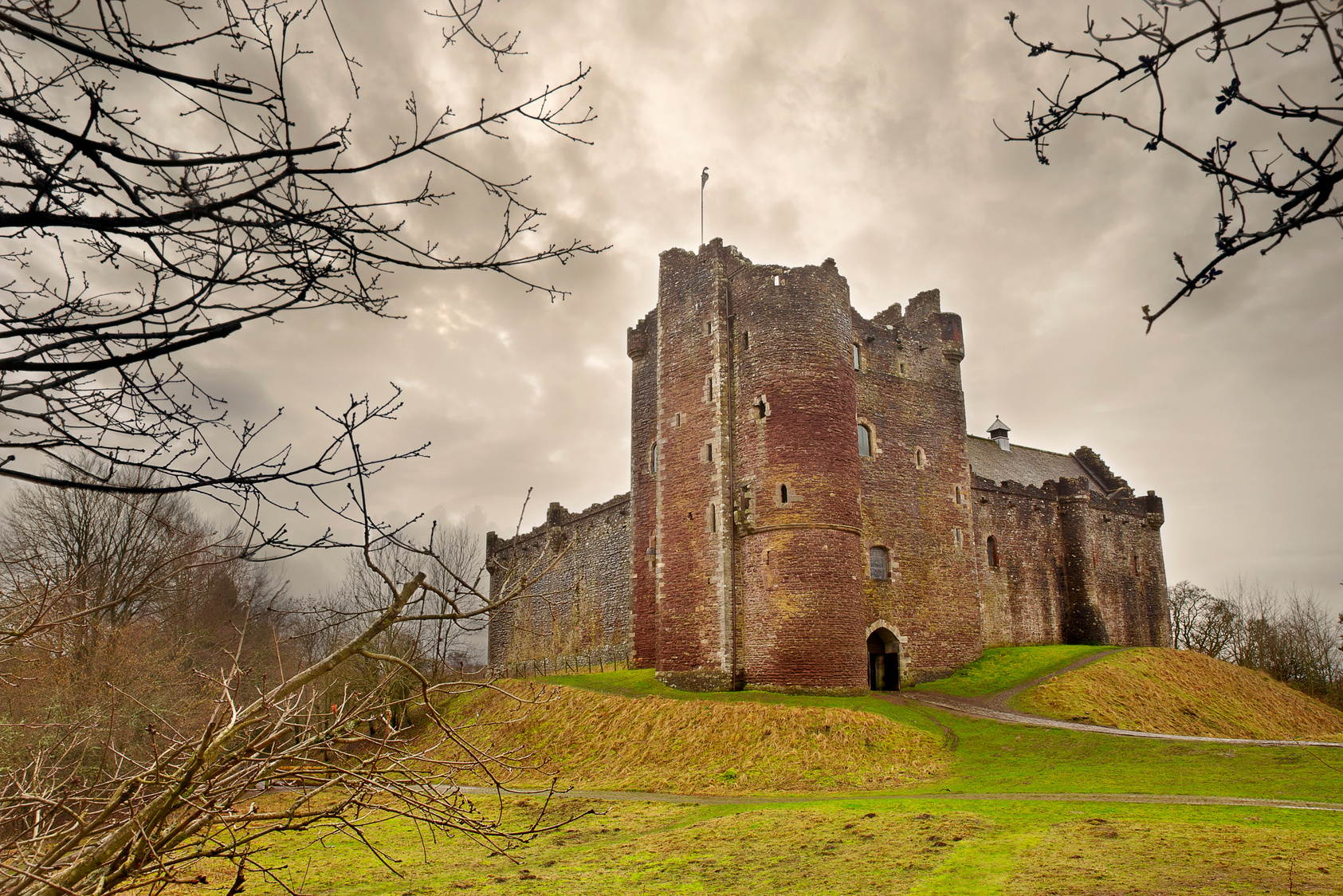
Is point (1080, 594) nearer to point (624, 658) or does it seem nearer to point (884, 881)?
point (624, 658)

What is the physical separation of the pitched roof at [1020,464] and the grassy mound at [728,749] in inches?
780

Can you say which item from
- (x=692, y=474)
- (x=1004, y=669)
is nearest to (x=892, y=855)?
(x=692, y=474)

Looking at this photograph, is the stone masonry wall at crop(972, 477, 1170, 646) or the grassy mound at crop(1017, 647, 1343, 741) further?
the stone masonry wall at crop(972, 477, 1170, 646)

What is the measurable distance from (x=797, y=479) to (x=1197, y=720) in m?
13.5

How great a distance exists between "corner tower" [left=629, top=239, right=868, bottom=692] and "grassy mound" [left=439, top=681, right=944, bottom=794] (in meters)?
3.03

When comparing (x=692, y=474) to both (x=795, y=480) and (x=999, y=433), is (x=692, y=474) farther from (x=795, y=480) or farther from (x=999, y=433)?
(x=999, y=433)

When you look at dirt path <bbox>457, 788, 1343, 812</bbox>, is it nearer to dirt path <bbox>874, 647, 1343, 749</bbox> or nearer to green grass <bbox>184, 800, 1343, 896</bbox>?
green grass <bbox>184, 800, 1343, 896</bbox>

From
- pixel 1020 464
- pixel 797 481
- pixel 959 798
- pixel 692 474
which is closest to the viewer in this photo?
pixel 959 798

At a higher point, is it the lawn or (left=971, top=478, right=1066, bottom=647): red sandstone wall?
(left=971, top=478, right=1066, bottom=647): red sandstone wall

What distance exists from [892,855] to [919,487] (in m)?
20.8

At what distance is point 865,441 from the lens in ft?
91.6

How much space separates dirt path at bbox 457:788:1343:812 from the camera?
1148cm

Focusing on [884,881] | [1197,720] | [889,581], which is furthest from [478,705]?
[1197,720]

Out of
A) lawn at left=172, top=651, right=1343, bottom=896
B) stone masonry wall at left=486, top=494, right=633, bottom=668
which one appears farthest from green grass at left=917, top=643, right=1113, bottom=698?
stone masonry wall at left=486, top=494, right=633, bottom=668
